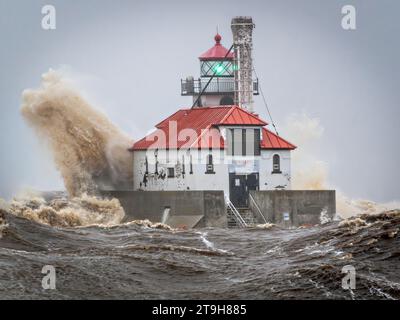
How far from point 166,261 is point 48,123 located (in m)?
16.4

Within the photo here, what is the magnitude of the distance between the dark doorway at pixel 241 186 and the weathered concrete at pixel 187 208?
0.84 meters

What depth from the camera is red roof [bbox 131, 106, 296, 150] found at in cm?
3173

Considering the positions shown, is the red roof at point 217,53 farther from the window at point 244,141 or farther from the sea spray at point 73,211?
the sea spray at point 73,211

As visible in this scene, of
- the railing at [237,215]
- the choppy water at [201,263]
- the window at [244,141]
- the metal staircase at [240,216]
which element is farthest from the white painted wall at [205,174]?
the choppy water at [201,263]

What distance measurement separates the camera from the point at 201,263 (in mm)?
19484

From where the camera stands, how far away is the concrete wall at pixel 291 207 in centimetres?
3066

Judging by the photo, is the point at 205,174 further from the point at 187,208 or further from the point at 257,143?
the point at 257,143

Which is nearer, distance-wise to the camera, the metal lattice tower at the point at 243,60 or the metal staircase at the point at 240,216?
the metal staircase at the point at 240,216

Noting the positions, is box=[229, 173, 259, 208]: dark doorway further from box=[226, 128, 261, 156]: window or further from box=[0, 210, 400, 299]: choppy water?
box=[0, 210, 400, 299]: choppy water

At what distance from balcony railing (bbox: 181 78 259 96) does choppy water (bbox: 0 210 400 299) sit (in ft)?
38.3

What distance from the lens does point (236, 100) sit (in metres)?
35.2

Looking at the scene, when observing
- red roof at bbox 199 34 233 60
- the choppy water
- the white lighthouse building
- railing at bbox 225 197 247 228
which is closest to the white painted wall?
the white lighthouse building
